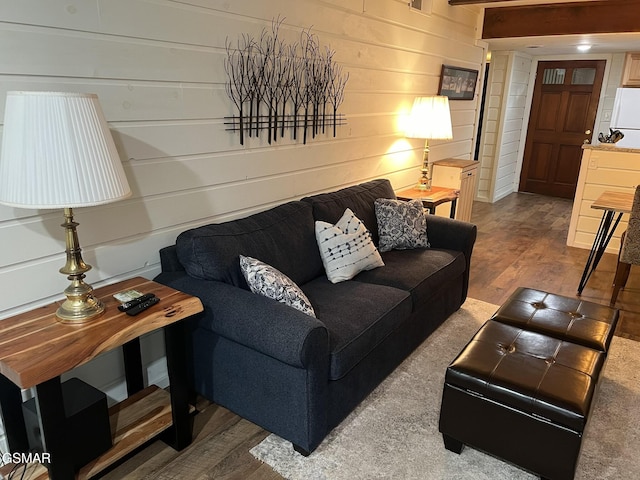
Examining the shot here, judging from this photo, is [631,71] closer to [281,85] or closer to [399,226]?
[399,226]

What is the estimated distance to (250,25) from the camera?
2.50 metres

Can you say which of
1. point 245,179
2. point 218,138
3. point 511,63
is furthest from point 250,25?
point 511,63

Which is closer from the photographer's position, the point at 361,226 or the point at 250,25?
the point at 250,25

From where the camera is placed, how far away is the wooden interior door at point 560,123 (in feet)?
22.1

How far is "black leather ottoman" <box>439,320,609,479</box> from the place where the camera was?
174 cm

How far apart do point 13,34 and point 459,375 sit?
205 cm

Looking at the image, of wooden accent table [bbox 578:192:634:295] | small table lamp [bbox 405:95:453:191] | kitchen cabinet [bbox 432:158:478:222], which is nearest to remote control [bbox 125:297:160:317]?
small table lamp [bbox 405:95:453:191]

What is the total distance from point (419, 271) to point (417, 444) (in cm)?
103

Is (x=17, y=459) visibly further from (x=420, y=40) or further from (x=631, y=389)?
(x=420, y=40)

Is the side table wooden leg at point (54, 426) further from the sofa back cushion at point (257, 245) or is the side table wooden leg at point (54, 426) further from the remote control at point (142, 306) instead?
the sofa back cushion at point (257, 245)

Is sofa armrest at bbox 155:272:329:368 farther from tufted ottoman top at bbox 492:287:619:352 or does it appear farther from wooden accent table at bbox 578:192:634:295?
wooden accent table at bbox 578:192:634:295

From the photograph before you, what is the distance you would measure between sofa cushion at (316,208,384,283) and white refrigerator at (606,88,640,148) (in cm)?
505

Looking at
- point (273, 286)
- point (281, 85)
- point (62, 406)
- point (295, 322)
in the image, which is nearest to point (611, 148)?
point (281, 85)

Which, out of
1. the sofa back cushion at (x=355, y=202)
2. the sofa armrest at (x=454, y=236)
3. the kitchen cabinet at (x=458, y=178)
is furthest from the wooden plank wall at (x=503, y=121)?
the sofa armrest at (x=454, y=236)
